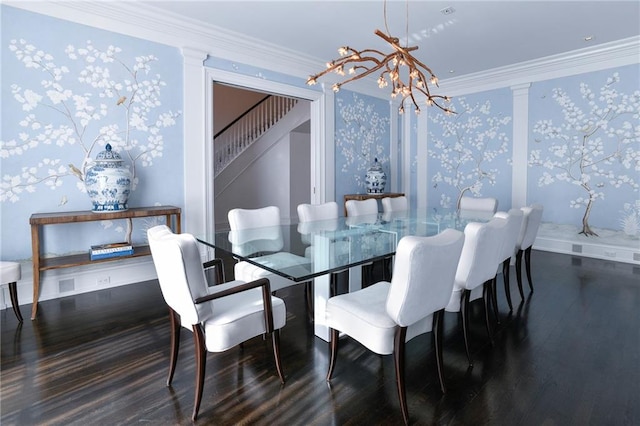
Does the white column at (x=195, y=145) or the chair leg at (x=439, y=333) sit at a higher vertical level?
the white column at (x=195, y=145)

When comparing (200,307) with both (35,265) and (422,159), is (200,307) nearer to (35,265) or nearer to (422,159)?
(35,265)

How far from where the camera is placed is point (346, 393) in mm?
1895

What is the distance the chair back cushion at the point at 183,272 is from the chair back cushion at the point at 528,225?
2.88 meters

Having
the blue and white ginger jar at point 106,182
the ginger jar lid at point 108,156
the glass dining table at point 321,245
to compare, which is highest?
the ginger jar lid at point 108,156

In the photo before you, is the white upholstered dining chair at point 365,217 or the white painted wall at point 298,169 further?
the white painted wall at point 298,169

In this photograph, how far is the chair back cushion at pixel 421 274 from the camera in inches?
60.6

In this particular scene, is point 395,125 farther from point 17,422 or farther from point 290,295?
point 17,422

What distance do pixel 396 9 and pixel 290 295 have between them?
3.06 meters

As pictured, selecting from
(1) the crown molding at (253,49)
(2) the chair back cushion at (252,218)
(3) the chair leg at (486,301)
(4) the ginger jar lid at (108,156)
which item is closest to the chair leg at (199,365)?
(2) the chair back cushion at (252,218)

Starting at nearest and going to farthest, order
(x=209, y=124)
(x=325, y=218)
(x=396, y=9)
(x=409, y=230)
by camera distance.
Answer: (x=409, y=230) < (x=396, y=9) < (x=325, y=218) < (x=209, y=124)

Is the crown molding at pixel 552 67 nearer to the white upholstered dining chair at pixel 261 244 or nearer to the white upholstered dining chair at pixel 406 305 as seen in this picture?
the white upholstered dining chair at pixel 261 244

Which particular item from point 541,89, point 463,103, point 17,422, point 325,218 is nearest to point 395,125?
point 463,103

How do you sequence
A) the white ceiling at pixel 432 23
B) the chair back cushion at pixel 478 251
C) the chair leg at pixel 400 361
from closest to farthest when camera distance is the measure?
the chair leg at pixel 400 361 → the chair back cushion at pixel 478 251 → the white ceiling at pixel 432 23

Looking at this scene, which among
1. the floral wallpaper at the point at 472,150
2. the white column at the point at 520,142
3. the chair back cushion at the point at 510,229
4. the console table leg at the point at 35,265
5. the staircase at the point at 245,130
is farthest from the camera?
the staircase at the point at 245,130
